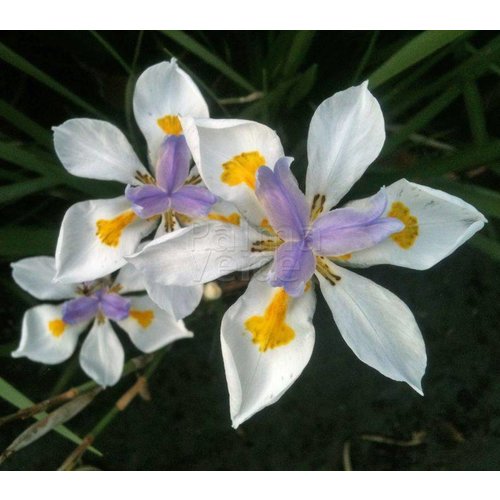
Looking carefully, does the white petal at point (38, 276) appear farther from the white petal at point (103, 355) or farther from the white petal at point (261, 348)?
the white petal at point (261, 348)

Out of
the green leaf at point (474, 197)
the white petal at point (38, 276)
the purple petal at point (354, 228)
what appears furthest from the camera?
the white petal at point (38, 276)

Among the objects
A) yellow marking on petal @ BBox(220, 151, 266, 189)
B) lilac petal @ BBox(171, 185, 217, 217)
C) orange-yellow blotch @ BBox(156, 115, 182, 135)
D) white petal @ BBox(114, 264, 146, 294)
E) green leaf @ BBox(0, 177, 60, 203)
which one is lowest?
white petal @ BBox(114, 264, 146, 294)

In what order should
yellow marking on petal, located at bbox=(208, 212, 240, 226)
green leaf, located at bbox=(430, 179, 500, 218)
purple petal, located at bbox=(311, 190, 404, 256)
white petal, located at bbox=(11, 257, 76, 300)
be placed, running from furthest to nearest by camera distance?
1. white petal, located at bbox=(11, 257, 76, 300)
2. green leaf, located at bbox=(430, 179, 500, 218)
3. yellow marking on petal, located at bbox=(208, 212, 240, 226)
4. purple petal, located at bbox=(311, 190, 404, 256)

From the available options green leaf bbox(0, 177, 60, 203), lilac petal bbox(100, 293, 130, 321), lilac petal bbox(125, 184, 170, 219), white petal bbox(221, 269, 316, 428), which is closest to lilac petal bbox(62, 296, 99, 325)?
lilac petal bbox(100, 293, 130, 321)

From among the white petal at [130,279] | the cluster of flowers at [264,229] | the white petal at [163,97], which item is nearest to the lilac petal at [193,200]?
the cluster of flowers at [264,229]

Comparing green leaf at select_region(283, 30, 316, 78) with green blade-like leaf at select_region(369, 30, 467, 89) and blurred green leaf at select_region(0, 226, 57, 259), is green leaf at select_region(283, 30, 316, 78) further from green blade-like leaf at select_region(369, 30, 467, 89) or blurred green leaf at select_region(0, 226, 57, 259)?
blurred green leaf at select_region(0, 226, 57, 259)

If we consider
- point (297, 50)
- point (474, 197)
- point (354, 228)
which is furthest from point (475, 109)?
point (354, 228)

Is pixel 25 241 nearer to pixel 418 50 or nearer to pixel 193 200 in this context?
pixel 193 200
